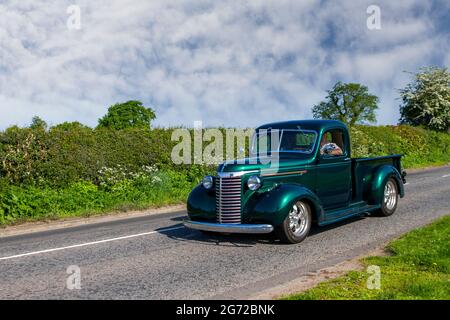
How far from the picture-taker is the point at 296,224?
827 centimetres

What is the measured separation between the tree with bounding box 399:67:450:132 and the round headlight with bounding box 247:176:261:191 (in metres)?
40.4

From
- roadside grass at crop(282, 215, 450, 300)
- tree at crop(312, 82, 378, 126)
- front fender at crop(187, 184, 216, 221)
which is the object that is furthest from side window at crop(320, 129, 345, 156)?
tree at crop(312, 82, 378, 126)

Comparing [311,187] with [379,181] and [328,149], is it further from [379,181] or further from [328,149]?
[379,181]

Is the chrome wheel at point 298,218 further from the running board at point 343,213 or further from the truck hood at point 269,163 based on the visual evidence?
the truck hood at point 269,163

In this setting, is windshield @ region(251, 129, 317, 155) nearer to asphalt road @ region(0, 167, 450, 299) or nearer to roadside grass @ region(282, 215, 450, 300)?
asphalt road @ region(0, 167, 450, 299)

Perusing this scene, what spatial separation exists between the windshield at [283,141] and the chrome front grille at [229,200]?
1.58 m

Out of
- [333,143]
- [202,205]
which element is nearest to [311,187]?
[333,143]

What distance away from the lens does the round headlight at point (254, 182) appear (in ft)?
26.3

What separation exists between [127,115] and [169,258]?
58709 millimetres

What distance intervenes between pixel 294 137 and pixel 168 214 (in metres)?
5.18

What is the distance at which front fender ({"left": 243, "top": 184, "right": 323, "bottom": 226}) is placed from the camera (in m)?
7.71

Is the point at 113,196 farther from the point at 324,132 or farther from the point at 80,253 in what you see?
the point at 324,132
